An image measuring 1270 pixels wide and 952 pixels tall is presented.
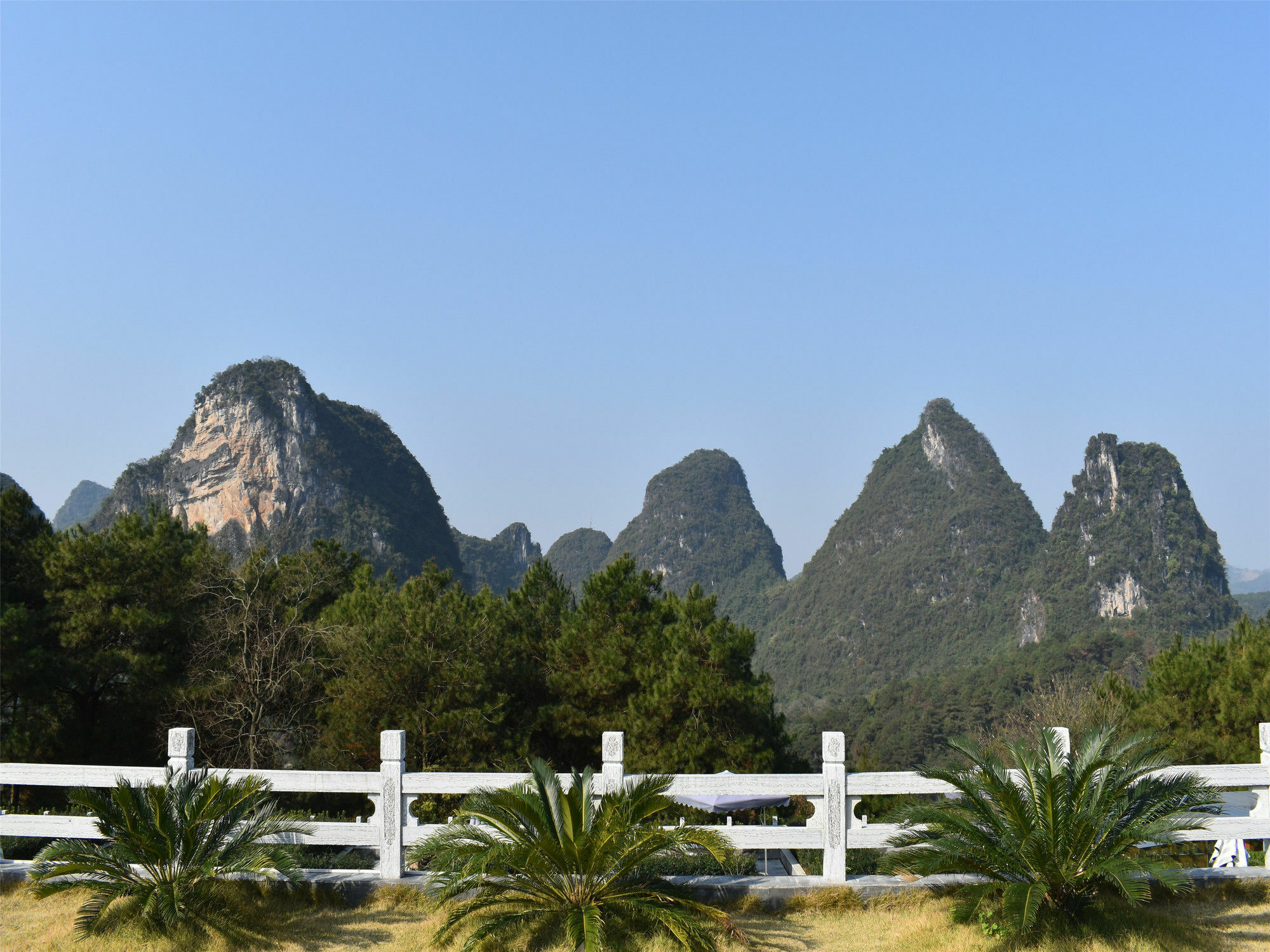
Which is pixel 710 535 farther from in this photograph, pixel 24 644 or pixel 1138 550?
pixel 24 644

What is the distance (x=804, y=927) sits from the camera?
7289 mm

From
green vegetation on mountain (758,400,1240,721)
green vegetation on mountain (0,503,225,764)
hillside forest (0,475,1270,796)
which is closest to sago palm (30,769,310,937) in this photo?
hillside forest (0,475,1270,796)

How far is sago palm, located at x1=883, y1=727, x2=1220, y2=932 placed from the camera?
22.1 ft

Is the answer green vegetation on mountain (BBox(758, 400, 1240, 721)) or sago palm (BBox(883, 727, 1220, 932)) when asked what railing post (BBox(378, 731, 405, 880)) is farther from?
green vegetation on mountain (BBox(758, 400, 1240, 721))

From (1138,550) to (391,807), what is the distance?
98.6 meters

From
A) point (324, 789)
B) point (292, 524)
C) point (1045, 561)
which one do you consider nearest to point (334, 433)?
point (292, 524)

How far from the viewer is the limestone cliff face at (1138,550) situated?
8888 cm

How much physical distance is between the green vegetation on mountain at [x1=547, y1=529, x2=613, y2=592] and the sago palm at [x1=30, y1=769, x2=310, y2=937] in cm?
15024

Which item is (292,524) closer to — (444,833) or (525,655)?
(525,655)

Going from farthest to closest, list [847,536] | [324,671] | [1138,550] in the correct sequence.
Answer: [847,536]
[1138,550]
[324,671]

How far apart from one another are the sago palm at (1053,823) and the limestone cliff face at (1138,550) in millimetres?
86820

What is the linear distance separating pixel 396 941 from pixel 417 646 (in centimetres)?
878

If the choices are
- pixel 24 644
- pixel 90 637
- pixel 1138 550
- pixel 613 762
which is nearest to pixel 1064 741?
pixel 613 762

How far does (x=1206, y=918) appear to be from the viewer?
7.32m
